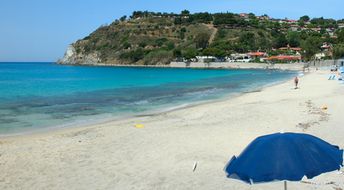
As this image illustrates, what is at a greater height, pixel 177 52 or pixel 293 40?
pixel 293 40

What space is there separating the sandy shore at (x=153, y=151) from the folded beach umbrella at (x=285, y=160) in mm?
3933

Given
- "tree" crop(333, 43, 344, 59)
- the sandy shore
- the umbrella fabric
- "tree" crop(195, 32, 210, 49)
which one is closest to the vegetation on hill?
"tree" crop(195, 32, 210, 49)

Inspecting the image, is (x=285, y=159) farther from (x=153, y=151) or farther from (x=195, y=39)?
(x=195, y=39)

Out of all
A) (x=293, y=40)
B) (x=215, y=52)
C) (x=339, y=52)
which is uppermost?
(x=293, y=40)

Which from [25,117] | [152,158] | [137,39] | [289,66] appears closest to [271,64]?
[289,66]

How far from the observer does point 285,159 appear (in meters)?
5.00

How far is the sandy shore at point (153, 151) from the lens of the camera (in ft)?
31.8

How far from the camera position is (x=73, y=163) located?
11609mm

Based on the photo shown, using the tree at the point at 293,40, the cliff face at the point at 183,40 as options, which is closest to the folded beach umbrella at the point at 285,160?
the cliff face at the point at 183,40

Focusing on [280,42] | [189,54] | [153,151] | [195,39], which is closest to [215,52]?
[189,54]

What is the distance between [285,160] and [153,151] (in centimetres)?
813

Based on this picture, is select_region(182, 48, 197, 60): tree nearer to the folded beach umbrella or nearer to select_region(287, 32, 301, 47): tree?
select_region(287, 32, 301, 47): tree

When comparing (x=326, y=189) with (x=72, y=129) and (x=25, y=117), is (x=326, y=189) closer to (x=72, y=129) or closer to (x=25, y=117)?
(x=72, y=129)

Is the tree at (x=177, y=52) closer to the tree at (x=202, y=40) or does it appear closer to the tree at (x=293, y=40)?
the tree at (x=202, y=40)
